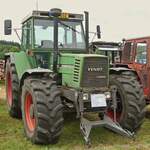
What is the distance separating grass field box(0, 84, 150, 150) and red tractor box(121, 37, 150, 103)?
1.55 metres

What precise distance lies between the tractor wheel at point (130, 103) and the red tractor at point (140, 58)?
87.9 inches

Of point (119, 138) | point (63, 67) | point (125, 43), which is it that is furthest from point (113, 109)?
point (125, 43)

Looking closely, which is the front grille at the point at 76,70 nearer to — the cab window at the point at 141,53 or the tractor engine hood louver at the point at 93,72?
the tractor engine hood louver at the point at 93,72

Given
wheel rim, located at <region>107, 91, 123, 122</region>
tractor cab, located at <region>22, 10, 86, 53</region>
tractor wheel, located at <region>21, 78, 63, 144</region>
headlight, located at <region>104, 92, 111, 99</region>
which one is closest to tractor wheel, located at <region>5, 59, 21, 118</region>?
tractor cab, located at <region>22, 10, 86, 53</region>

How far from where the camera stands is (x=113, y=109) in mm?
7598

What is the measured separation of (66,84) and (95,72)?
2.21 ft

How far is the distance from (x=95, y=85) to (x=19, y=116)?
2.76m

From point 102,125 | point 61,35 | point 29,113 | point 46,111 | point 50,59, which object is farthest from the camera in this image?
point 61,35

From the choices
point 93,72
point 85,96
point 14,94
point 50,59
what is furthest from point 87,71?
point 14,94

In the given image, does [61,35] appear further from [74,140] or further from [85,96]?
[74,140]

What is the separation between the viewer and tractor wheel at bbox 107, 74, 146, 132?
7.43m

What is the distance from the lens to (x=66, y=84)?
298 inches

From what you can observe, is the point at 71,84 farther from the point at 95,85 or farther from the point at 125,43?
the point at 125,43

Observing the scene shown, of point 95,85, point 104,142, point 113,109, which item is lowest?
point 104,142
